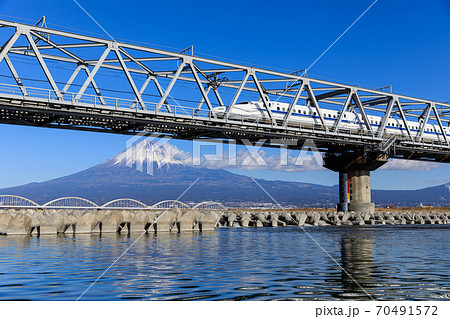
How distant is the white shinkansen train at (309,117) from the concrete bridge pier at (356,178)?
4.44 m

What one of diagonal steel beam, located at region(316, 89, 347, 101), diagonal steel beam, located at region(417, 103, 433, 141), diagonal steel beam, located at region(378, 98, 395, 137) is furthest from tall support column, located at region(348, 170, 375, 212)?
diagonal steel beam, located at region(316, 89, 347, 101)

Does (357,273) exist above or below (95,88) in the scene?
below

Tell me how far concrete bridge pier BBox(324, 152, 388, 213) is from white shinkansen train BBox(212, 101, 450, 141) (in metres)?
4.44

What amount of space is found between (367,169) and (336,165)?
180 inches

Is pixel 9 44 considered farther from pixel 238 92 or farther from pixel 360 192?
pixel 360 192

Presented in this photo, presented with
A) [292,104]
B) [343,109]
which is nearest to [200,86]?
[292,104]

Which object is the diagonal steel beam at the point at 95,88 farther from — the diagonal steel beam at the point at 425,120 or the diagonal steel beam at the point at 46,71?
the diagonal steel beam at the point at 425,120

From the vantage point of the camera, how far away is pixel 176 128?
5019 centimetres

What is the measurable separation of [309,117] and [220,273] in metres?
51.5

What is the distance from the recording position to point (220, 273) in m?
12.8

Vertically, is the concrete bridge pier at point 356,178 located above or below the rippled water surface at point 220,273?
above

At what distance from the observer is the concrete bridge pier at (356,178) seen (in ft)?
214

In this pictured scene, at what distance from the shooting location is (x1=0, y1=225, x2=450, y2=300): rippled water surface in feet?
32.6

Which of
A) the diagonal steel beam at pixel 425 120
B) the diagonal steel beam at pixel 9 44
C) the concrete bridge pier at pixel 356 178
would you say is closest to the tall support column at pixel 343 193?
the concrete bridge pier at pixel 356 178
